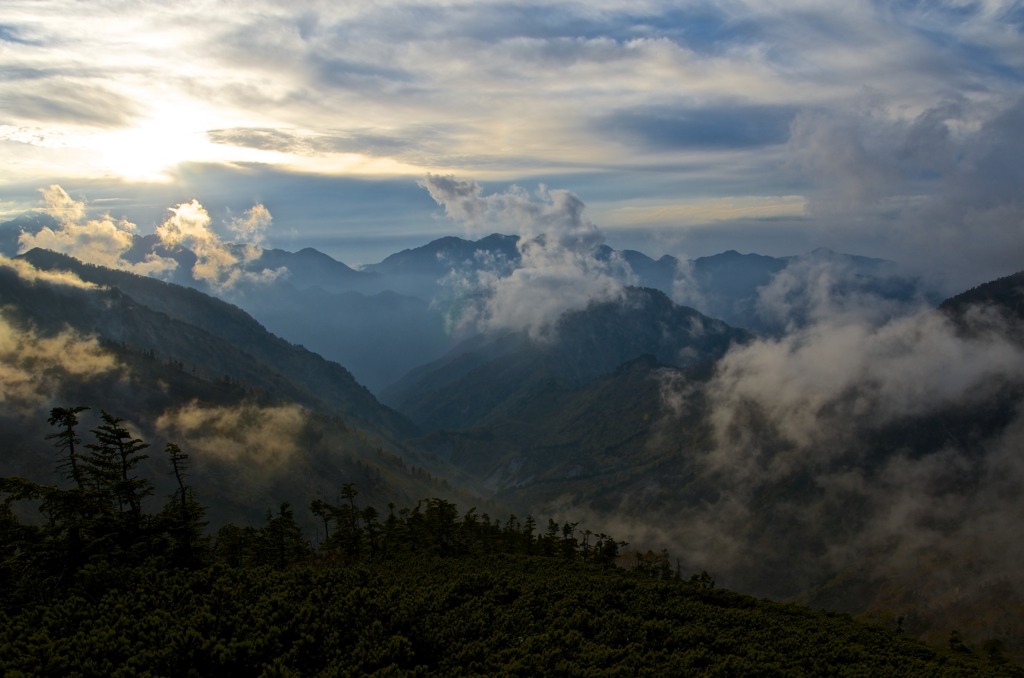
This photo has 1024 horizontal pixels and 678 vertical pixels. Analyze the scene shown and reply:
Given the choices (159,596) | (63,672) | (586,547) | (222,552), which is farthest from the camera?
(586,547)

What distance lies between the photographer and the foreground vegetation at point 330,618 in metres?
41.2

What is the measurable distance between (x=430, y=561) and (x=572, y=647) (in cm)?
3683

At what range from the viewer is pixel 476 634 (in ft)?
172

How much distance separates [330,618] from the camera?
47750 mm

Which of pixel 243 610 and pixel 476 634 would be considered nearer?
pixel 243 610

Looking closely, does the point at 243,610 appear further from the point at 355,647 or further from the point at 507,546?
the point at 507,546

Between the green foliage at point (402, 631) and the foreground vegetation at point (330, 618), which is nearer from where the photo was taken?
the green foliage at point (402, 631)

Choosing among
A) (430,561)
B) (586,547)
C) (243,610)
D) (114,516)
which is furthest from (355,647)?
(586,547)

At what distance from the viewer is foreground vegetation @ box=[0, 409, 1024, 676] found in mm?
41250

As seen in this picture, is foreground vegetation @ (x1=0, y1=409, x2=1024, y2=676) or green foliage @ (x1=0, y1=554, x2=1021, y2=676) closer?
green foliage @ (x1=0, y1=554, x2=1021, y2=676)

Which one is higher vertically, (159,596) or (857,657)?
(159,596)

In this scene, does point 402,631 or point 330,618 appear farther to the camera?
point 402,631

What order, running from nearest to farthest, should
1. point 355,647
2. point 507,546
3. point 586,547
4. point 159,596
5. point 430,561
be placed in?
point 355,647 → point 159,596 → point 430,561 → point 507,546 → point 586,547

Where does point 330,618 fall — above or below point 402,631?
above
